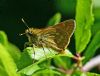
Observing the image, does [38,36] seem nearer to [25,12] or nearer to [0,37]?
[0,37]

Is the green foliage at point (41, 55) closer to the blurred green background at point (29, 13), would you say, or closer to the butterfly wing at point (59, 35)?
the butterfly wing at point (59, 35)

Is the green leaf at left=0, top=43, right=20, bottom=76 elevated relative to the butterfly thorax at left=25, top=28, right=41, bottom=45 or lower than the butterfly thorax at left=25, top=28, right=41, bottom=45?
lower

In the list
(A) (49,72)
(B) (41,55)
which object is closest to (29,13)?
(A) (49,72)

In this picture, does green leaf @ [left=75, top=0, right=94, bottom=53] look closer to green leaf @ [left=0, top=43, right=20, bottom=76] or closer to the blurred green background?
green leaf @ [left=0, top=43, right=20, bottom=76]

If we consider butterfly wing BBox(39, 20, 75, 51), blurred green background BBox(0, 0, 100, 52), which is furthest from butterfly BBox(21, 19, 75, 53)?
blurred green background BBox(0, 0, 100, 52)

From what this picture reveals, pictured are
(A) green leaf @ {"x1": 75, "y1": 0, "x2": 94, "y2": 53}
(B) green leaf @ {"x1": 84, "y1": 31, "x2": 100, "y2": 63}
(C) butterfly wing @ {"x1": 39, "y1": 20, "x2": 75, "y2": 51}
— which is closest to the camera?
(A) green leaf @ {"x1": 75, "y1": 0, "x2": 94, "y2": 53}

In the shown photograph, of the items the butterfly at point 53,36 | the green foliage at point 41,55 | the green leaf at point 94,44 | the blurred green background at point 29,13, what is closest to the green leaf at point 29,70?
the green foliage at point 41,55
